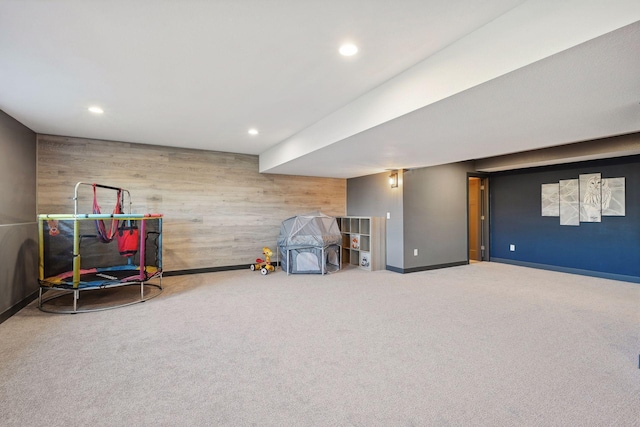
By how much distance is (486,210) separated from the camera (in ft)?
24.4

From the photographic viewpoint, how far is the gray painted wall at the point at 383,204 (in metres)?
6.15

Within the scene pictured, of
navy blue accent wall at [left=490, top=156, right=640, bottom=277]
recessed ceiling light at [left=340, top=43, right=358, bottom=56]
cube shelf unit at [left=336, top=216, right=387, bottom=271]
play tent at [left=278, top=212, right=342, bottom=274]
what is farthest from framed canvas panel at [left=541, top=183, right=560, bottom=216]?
recessed ceiling light at [left=340, top=43, right=358, bottom=56]

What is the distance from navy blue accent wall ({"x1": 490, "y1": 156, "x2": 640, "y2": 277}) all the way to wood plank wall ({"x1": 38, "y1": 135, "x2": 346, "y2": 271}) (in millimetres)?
4723

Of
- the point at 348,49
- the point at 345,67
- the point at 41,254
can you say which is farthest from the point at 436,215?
the point at 41,254

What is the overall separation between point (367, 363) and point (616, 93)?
2903 millimetres

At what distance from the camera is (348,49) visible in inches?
89.8

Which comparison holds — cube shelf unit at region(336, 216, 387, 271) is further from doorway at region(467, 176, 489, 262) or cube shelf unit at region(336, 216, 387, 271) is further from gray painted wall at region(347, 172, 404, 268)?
doorway at region(467, 176, 489, 262)

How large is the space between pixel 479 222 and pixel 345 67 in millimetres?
6506

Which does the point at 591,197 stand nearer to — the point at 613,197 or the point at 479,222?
the point at 613,197

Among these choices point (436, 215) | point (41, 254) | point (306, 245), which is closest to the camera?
point (41, 254)

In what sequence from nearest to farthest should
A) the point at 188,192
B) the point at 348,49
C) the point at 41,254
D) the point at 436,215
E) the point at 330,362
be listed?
the point at 348,49, the point at 330,362, the point at 41,254, the point at 188,192, the point at 436,215

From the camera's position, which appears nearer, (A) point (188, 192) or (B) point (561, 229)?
(A) point (188, 192)

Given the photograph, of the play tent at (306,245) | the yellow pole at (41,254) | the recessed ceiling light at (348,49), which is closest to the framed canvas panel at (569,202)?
the play tent at (306,245)

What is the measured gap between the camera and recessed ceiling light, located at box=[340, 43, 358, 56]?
87.6 inches
